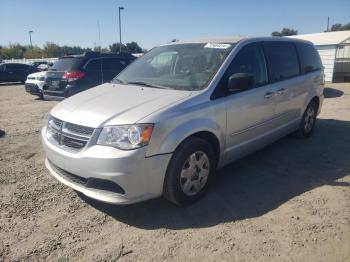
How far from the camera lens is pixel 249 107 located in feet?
13.7

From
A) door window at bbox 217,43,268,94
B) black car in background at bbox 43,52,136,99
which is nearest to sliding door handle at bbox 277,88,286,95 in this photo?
door window at bbox 217,43,268,94

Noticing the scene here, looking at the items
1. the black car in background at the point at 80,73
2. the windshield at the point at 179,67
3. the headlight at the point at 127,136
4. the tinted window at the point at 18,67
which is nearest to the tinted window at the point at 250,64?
the windshield at the point at 179,67

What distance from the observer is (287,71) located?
5.14 m

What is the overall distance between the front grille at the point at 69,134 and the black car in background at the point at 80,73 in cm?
567

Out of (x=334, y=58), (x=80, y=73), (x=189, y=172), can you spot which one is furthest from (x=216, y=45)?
(x=334, y=58)

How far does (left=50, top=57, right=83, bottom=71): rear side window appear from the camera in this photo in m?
9.35

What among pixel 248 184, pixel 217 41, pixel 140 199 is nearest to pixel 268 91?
pixel 217 41

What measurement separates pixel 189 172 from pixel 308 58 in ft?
12.3

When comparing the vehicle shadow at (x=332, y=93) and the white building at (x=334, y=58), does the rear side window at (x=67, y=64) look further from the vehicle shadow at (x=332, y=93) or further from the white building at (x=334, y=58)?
the white building at (x=334, y=58)

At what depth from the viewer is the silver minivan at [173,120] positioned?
308cm

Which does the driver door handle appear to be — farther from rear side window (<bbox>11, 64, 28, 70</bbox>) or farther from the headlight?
rear side window (<bbox>11, 64, 28, 70</bbox>)

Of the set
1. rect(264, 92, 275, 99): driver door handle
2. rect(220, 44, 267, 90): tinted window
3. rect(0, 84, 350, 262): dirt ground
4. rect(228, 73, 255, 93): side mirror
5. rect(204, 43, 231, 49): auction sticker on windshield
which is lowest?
rect(0, 84, 350, 262): dirt ground

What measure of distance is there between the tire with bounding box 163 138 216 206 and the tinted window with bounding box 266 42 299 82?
1.79 metres

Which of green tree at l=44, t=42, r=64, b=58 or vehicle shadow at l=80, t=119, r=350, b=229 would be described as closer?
vehicle shadow at l=80, t=119, r=350, b=229
